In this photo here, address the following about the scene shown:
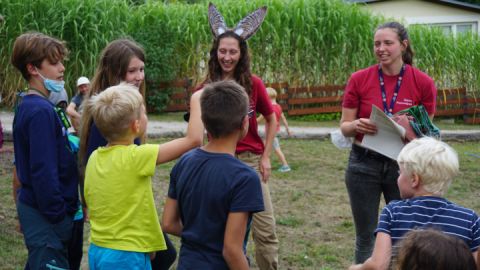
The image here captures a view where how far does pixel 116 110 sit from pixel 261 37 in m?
14.2

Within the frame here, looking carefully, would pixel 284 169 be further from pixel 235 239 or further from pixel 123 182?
pixel 235 239

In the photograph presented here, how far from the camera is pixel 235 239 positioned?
296cm

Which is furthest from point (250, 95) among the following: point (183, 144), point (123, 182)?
point (123, 182)

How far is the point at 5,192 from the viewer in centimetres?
809

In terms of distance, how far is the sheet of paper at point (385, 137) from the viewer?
422 cm

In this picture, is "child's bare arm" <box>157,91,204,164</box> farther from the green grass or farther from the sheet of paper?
the green grass

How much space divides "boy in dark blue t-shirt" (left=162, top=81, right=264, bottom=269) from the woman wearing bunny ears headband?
163cm

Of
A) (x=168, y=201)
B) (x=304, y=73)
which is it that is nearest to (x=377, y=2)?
(x=304, y=73)

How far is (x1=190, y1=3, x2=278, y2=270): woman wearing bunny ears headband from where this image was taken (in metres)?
4.70

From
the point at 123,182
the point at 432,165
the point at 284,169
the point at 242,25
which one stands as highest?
the point at 242,25

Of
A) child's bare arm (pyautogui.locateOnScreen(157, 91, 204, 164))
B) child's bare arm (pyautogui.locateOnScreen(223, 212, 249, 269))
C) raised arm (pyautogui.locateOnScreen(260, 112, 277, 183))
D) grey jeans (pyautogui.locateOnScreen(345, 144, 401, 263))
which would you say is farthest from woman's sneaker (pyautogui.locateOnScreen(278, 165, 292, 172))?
child's bare arm (pyautogui.locateOnScreen(223, 212, 249, 269))

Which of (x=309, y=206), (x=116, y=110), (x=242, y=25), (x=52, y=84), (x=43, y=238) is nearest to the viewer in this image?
(x=116, y=110)

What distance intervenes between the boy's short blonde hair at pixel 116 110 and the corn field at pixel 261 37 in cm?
1185

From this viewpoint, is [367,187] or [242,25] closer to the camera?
[367,187]
